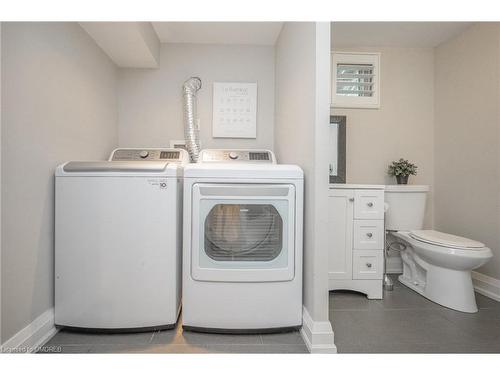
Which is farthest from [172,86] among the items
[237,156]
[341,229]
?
[341,229]

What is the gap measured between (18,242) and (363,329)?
1915 mm

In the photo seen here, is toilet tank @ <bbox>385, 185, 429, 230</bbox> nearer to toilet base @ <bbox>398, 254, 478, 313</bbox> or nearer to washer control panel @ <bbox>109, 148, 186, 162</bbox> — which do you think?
toilet base @ <bbox>398, 254, 478, 313</bbox>

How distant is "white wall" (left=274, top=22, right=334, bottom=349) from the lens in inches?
52.8

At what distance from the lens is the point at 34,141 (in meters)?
1.34

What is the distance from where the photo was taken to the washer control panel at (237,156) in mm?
2100

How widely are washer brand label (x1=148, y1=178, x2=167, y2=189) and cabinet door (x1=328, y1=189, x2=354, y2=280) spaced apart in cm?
120

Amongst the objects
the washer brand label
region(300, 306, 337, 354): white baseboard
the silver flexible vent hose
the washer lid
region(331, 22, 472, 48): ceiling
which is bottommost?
region(300, 306, 337, 354): white baseboard

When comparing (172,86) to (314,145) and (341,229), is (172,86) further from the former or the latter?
(341,229)

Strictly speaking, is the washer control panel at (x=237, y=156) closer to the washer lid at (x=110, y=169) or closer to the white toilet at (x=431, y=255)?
the washer lid at (x=110, y=169)

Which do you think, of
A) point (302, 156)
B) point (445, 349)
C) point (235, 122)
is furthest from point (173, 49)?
point (445, 349)

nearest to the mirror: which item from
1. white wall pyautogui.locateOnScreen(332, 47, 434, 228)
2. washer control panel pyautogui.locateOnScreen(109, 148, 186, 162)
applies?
white wall pyautogui.locateOnScreen(332, 47, 434, 228)

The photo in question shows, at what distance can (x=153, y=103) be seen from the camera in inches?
93.1
